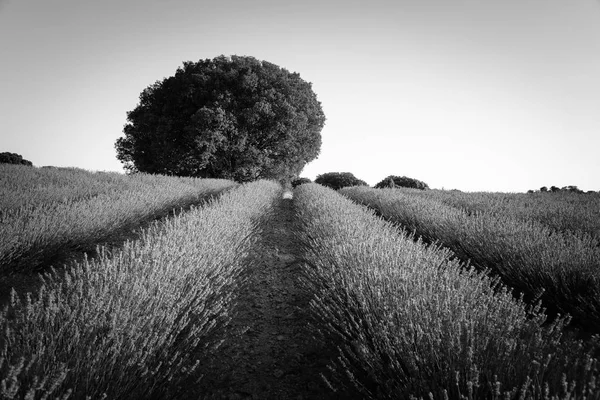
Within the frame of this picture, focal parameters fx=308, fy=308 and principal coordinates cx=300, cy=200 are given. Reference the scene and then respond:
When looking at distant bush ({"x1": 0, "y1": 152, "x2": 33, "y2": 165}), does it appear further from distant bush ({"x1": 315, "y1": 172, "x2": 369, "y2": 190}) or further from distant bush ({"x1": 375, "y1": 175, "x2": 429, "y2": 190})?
distant bush ({"x1": 375, "y1": 175, "x2": 429, "y2": 190})

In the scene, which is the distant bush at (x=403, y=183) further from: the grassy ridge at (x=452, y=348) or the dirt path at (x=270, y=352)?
the grassy ridge at (x=452, y=348)

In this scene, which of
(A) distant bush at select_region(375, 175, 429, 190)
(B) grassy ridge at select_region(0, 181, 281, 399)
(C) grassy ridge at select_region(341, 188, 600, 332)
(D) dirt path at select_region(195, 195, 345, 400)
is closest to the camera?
(B) grassy ridge at select_region(0, 181, 281, 399)

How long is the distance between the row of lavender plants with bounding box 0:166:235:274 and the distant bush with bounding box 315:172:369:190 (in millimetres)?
17475

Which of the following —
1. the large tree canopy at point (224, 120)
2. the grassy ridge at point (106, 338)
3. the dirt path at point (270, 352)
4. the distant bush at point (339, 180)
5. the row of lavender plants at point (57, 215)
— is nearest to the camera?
the grassy ridge at point (106, 338)

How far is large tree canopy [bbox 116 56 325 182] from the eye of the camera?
1734cm

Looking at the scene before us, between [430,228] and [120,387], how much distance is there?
5.22 meters

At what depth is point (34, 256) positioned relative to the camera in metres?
3.57

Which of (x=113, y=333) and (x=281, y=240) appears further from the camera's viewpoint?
(x=281, y=240)

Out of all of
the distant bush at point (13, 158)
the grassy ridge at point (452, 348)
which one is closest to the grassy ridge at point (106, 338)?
the grassy ridge at point (452, 348)

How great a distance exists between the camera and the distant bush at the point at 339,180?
25.4 metres

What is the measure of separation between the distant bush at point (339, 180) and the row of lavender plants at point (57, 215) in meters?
17.5

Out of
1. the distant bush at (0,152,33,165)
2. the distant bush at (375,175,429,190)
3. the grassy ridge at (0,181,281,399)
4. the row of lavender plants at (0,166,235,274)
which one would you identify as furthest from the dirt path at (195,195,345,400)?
Result: the distant bush at (0,152,33,165)

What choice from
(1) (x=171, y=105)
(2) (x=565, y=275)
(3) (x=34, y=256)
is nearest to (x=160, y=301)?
(3) (x=34, y=256)

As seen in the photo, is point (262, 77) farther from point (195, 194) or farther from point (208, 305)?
point (208, 305)
